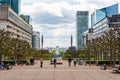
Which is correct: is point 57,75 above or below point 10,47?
below

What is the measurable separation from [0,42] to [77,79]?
38411 millimetres

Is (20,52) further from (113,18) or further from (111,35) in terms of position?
(113,18)

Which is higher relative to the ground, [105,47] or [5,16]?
[5,16]

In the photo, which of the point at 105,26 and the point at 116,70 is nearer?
the point at 116,70

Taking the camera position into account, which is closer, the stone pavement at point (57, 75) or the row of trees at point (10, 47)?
the stone pavement at point (57, 75)

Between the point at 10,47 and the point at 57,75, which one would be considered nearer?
the point at 57,75

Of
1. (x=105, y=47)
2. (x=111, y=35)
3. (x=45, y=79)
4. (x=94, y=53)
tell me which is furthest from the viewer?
(x=94, y=53)

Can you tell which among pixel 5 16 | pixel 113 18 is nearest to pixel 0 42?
pixel 5 16

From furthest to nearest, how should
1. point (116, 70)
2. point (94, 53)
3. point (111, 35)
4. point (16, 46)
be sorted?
point (94, 53) < point (16, 46) < point (111, 35) < point (116, 70)

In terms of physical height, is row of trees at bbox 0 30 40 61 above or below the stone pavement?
above

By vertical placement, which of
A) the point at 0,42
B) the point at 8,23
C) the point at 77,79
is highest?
the point at 8,23

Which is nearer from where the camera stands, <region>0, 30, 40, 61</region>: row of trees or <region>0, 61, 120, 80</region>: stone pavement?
<region>0, 61, 120, 80</region>: stone pavement

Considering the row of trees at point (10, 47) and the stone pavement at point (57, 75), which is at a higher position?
the row of trees at point (10, 47)

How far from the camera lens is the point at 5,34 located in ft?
273
